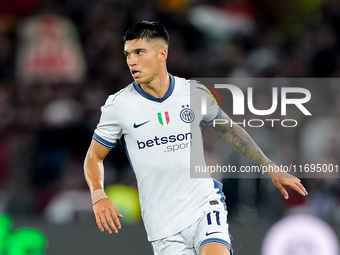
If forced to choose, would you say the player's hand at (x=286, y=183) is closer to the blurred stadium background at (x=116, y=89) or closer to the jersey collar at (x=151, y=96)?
the jersey collar at (x=151, y=96)

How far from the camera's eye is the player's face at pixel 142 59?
4.50 meters

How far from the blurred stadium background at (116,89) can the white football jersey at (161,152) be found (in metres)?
2.09

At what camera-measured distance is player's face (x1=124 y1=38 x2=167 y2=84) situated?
177 inches

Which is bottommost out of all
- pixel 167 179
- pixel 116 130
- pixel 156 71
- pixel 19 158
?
pixel 19 158

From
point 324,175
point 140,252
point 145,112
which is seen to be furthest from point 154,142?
point 324,175

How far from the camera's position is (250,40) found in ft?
32.6

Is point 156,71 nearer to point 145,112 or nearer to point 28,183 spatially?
point 145,112

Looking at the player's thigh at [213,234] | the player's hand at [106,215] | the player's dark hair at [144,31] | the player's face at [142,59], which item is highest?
the player's dark hair at [144,31]

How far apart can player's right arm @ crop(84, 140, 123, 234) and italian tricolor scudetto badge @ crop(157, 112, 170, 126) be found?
48cm

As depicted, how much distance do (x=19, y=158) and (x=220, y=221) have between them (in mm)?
3979

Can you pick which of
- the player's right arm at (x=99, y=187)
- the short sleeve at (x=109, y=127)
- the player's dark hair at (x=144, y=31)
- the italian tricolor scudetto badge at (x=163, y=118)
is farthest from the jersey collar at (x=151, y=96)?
the player's right arm at (x=99, y=187)

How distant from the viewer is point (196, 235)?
4.45 metres

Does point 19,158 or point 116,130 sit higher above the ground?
point 116,130

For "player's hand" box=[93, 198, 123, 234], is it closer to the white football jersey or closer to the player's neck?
the white football jersey
